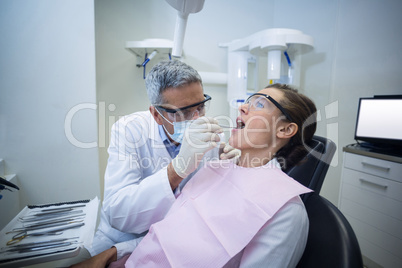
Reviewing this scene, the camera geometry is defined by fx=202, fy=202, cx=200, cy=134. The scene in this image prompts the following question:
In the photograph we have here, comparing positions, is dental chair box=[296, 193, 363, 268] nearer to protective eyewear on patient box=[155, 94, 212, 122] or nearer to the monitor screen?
protective eyewear on patient box=[155, 94, 212, 122]

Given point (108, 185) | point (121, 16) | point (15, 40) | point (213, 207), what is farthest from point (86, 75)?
point (213, 207)

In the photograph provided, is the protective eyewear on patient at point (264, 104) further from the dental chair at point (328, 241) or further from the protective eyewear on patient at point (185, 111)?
the dental chair at point (328, 241)

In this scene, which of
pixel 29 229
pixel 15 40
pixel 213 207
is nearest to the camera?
pixel 29 229

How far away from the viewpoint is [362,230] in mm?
1598

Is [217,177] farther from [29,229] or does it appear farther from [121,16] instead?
[121,16]

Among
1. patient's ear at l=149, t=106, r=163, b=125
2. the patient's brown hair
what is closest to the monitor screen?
the patient's brown hair

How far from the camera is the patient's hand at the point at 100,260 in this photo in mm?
793

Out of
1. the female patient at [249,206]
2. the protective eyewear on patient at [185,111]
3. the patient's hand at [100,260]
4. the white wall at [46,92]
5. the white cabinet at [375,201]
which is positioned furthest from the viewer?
the white cabinet at [375,201]

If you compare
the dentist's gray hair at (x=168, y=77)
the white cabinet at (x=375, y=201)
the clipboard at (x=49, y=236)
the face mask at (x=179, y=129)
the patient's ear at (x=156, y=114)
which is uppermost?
the dentist's gray hair at (x=168, y=77)

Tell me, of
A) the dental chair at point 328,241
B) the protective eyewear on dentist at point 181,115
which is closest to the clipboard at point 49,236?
the protective eyewear on dentist at point 181,115

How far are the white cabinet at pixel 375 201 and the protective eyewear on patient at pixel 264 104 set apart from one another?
1068 mm

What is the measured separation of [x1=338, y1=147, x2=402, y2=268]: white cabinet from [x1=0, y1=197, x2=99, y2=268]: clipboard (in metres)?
1.84

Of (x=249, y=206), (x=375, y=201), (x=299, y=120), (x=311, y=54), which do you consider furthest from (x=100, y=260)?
(x=311, y=54)

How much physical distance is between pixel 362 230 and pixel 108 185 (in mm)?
1904
